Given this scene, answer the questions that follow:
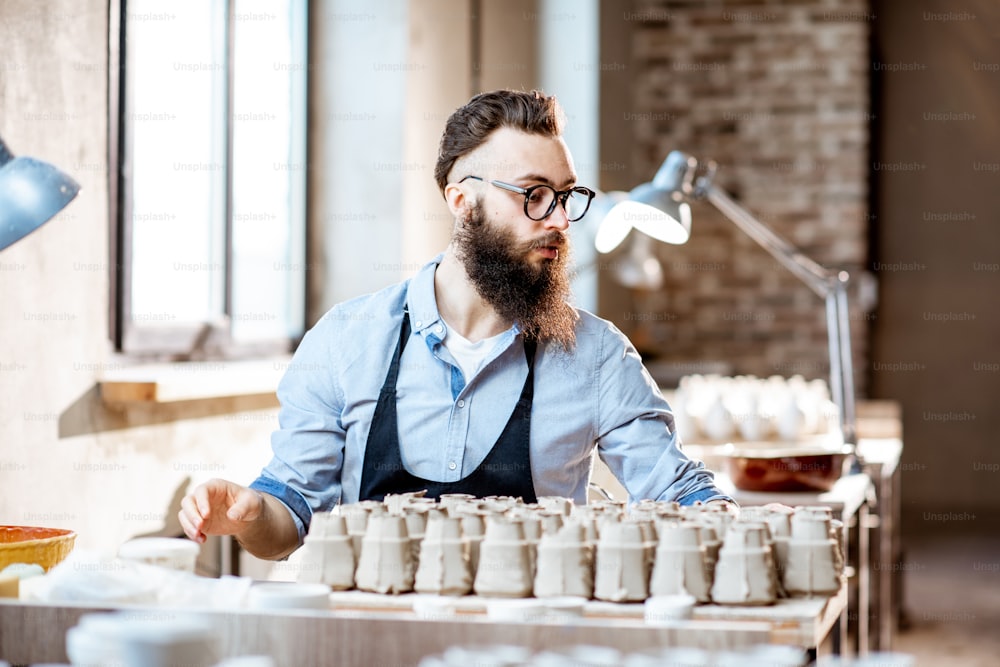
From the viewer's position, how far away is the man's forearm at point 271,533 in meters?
1.88

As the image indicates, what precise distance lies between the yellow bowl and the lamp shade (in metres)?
0.38

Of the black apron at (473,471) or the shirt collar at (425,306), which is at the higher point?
the shirt collar at (425,306)

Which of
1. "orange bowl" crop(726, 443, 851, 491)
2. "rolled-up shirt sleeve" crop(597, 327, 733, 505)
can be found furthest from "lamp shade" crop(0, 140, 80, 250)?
"orange bowl" crop(726, 443, 851, 491)

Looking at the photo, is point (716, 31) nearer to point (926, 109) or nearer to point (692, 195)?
point (926, 109)

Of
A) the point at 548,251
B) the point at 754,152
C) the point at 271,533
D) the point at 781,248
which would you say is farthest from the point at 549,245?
the point at 754,152

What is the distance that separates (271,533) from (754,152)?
509 centimetres

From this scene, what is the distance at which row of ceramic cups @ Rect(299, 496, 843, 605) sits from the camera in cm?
144

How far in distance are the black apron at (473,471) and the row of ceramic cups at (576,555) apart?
0.47 meters

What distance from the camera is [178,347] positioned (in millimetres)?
3230

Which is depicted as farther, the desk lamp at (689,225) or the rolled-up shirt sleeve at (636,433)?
the desk lamp at (689,225)

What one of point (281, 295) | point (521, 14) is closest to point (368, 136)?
point (281, 295)

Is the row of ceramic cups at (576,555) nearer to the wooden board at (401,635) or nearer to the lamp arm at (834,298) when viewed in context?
the wooden board at (401,635)

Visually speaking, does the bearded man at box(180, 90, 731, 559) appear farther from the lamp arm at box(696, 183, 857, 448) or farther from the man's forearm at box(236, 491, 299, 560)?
the lamp arm at box(696, 183, 857, 448)

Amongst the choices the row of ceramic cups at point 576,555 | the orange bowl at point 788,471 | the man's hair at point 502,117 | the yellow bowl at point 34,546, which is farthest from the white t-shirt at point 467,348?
the orange bowl at point 788,471
